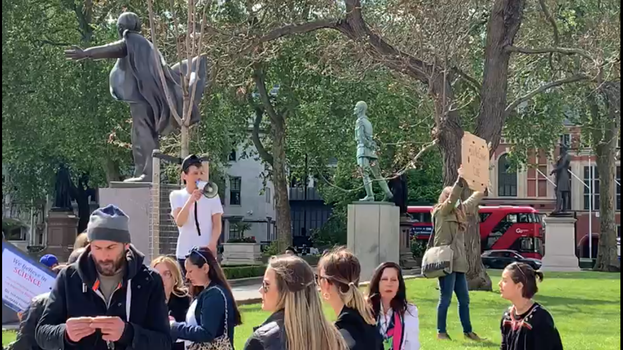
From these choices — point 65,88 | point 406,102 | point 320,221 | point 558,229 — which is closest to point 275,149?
point 406,102

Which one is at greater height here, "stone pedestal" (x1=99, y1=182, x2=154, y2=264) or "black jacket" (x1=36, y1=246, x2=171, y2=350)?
"stone pedestal" (x1=99, y1=182, x2=154, y2=264)

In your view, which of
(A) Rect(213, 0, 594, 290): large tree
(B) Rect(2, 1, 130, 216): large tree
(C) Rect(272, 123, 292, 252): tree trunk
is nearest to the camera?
(A) Rect(213, 0, 594, 290): large tree

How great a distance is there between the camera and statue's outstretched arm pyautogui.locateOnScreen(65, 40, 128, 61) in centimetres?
1232

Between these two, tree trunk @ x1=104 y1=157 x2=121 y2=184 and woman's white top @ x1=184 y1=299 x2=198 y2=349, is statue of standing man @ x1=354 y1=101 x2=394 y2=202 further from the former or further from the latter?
woman's white top @ x1=184 y1=299 x2=198 y2=349

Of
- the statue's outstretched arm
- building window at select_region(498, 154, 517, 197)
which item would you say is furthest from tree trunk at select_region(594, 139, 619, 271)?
building window at select_region(498, 154, 517, 197)

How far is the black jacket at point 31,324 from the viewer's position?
16.4 ft

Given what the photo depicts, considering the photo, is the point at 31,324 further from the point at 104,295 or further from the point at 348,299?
the point at 348,299

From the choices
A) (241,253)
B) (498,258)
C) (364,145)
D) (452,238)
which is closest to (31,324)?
(452,238)

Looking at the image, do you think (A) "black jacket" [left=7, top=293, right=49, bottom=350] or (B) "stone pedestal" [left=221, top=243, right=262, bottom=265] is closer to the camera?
(A) "black jacket" [left=7, top=293, right=49, bottom=350]

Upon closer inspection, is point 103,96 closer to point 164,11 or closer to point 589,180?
point 164,11

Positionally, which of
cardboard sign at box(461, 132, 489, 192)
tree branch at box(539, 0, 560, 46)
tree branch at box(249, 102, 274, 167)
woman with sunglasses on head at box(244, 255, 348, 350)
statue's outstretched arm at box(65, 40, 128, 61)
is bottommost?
woman with sunglasses on head at box(244, 255, 348, 350)

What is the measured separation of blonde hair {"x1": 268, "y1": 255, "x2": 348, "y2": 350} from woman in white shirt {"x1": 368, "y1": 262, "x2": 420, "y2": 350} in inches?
69.2

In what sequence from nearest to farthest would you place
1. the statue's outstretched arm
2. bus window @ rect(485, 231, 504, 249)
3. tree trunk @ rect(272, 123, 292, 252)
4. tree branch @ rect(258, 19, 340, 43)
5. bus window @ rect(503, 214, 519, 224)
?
the statue's outstretched arm → tree branch @ rect(258, 19, 340, 43) → tree trunk @ rect(272, 123, 292, 252) → bus window @ rect(503, 214, 519, 224) → bus window @ rect(485, 231, 504, 249)

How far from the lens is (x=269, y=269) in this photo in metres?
4.64
